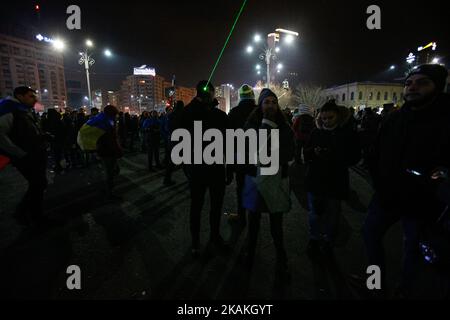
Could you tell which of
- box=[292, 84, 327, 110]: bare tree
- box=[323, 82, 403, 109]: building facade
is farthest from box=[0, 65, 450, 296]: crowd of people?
box=[323, 82, 403, 109]: building facade

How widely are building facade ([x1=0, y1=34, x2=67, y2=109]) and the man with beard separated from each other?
91414mm

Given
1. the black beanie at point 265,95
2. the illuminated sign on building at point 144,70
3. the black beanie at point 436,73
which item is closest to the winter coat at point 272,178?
the black beanie at point 265,95

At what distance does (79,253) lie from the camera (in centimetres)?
336

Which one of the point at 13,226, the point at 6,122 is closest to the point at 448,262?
the point at 6,122

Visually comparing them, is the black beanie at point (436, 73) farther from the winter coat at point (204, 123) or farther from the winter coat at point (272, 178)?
the winter coat at point (204, 123)

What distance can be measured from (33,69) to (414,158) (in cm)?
12242

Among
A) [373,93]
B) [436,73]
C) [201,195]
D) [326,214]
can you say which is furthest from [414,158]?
[373,93]

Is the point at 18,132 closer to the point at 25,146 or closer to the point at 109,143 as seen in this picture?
the point at 25,146

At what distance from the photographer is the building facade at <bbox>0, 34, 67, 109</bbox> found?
3211 inches

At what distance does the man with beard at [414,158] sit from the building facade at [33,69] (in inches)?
3599

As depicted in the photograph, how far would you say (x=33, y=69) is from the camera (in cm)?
9256

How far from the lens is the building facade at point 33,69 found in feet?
268
